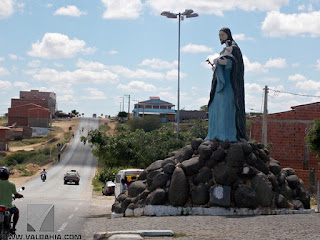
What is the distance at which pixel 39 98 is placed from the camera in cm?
11656

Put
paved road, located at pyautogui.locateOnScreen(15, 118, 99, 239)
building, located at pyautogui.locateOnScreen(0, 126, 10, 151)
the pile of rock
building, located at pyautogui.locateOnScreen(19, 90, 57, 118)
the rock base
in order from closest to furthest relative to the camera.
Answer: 1. paved road, located at pyautogui.locateOnScreen(15, 118, 99, 239)
2. the rock base
3. the pile of rock
4. building, located at pyautogui.locateOnScreen(0, 126, 10, 151)
5. building, located at pyautogui.locateOnScreen(19, 90, 57, 118)

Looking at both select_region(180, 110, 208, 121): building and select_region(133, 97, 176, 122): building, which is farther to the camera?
select_region(133, 97, 176, 122): building

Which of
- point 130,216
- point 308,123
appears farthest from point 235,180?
point 308,123

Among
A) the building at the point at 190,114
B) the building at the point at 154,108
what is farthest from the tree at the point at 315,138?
the building at the point at 154,108

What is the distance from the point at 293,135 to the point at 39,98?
288 feet

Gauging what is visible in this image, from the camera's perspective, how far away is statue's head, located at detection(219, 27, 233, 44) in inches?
700

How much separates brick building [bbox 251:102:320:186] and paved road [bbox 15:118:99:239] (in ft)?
37.4

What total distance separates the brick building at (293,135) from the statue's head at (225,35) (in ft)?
57.3

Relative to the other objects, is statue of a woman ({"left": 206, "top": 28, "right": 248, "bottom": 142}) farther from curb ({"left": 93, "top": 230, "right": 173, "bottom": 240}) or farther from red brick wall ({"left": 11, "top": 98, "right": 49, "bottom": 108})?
red brick wall ({"left": 11, "top": 98, "right": 49, "bottom": 108})

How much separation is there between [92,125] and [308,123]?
284 ft

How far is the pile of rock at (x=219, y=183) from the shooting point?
15945 mm

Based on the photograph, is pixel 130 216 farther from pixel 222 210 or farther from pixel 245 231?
pixel 245 231

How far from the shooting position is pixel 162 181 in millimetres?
16438

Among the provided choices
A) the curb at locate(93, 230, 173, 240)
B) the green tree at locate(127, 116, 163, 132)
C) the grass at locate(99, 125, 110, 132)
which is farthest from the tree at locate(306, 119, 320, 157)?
the grass at locate(99, 125, 110, 132)
